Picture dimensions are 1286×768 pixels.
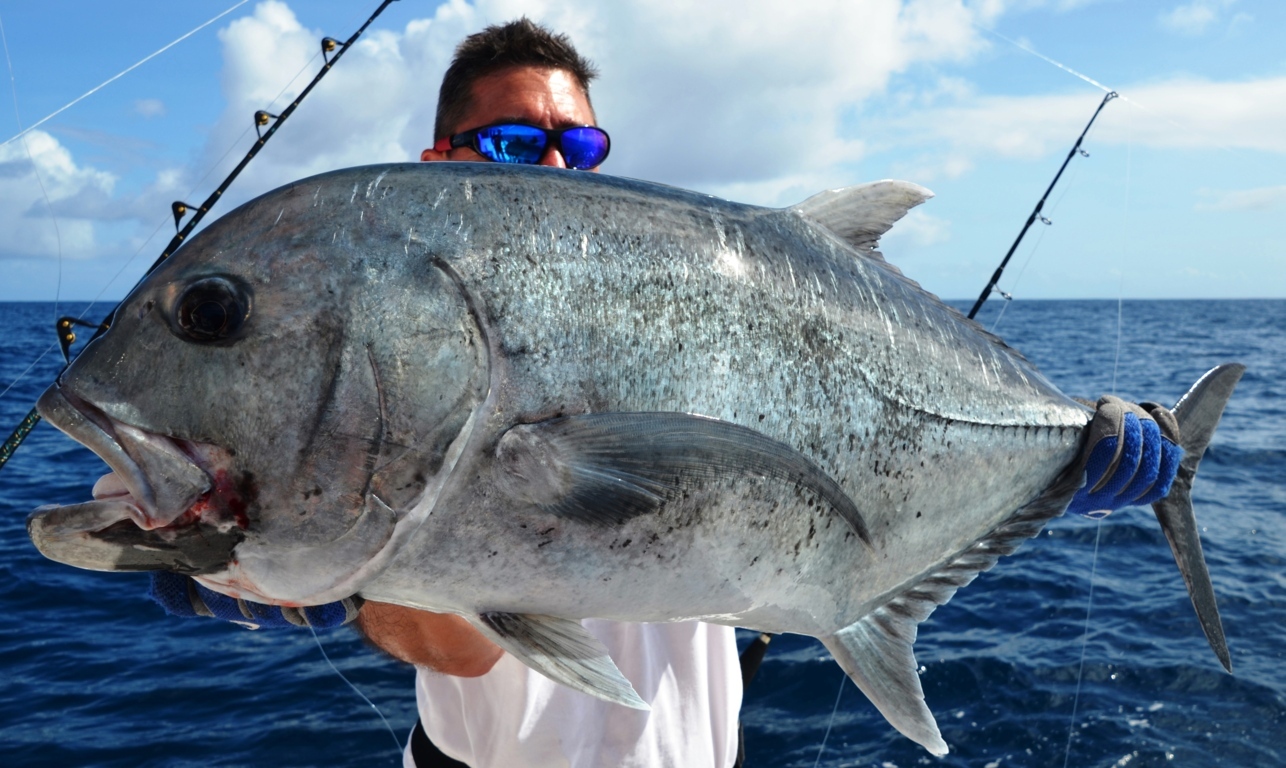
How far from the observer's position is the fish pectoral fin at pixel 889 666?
2.08 metres

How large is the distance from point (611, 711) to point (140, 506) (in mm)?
1872

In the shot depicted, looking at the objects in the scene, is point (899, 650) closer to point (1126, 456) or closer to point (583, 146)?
point (1126, 456)

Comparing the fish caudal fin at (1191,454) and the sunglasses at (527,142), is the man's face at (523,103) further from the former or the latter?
the fish caudal fin at (1191,454)

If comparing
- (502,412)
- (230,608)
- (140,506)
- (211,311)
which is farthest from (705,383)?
(230,608)

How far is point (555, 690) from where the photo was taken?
110 inches

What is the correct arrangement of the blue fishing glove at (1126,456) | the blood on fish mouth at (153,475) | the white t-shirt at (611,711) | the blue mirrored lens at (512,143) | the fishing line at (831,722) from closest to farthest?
the blood on fish mouth at (153,475), the blue fishing glove at (1126,456), the white t-shirt at (611,711), the blue mirrored lens at (512,143), the fishing line at (831,722)

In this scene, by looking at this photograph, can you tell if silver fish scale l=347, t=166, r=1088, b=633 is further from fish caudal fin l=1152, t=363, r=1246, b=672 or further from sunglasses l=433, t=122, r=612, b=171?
sunglasses l=433, t=122, r=612, b=171

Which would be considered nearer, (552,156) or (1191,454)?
(1191,454)

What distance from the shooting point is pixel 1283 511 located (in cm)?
1147

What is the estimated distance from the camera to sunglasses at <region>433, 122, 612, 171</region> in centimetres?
337

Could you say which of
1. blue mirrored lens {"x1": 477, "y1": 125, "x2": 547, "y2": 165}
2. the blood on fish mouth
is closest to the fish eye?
the blood on fish mouth

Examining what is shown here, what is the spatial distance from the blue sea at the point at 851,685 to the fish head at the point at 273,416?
13.7 ft

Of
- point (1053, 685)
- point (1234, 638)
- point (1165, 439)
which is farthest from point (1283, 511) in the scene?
point (1165, 439)

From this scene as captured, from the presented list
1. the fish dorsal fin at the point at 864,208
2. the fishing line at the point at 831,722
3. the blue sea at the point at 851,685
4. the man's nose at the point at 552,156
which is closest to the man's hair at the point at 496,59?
the man's nose at the point at 552,156
